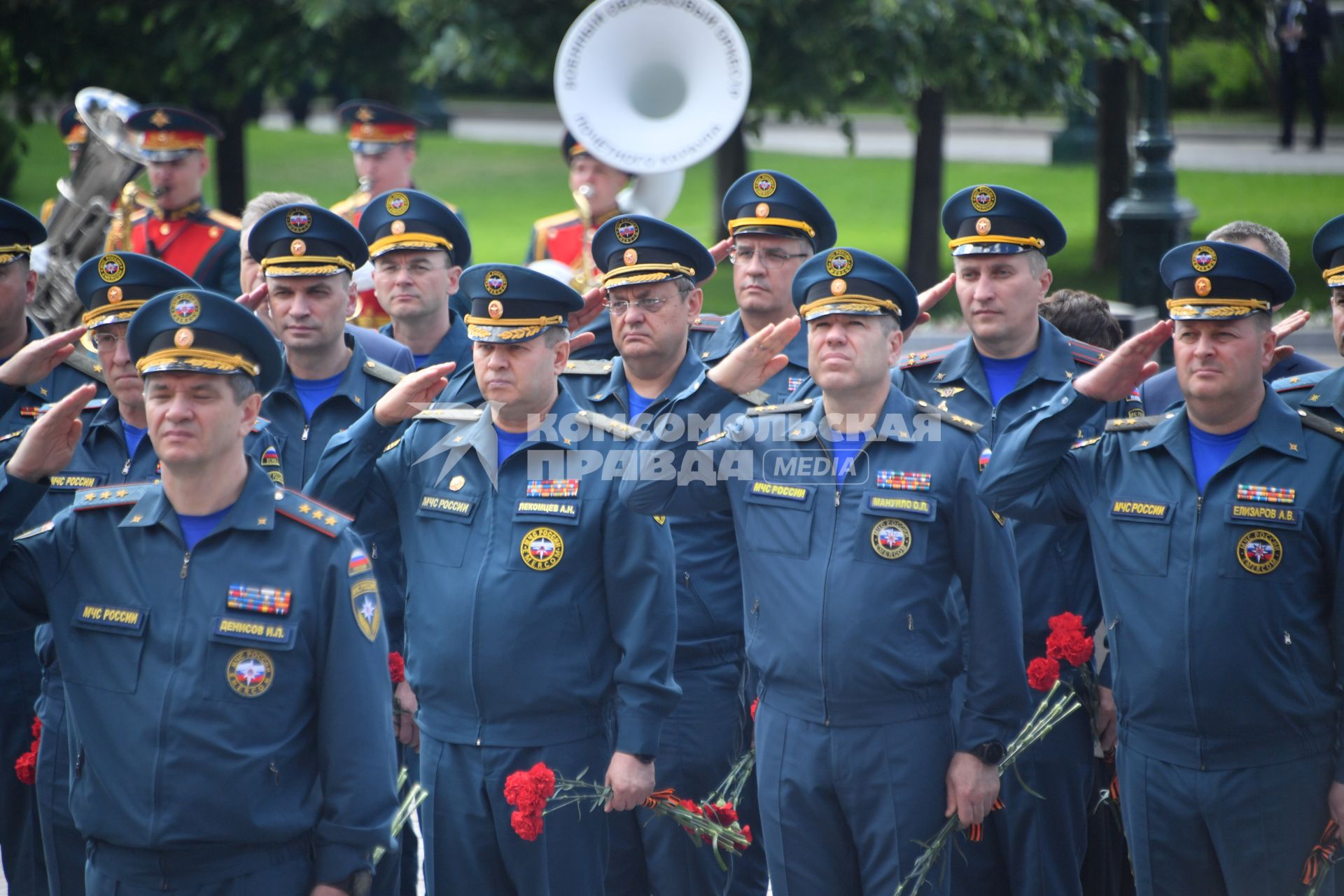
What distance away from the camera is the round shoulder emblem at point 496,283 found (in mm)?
5176

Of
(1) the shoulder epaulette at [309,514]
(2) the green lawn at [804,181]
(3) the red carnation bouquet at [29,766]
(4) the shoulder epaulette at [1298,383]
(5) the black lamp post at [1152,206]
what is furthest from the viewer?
(2) the green lawn at [804,181]

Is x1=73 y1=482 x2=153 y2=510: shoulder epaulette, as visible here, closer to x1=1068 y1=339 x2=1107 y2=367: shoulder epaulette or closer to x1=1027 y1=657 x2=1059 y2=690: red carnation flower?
x1=1027 y1=657 x2=1059 y2=690: red carnation flower

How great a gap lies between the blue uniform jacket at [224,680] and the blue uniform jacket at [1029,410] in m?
2.35

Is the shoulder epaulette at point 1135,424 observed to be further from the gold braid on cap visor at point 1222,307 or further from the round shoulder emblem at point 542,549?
the round shoulder emblem at point 542,549

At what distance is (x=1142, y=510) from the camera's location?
4910mm

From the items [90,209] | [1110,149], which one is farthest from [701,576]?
[1110,149]

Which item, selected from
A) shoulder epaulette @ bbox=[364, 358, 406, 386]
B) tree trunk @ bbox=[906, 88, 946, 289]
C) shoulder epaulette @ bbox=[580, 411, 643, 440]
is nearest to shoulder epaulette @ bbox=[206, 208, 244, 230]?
shoulder epaulette @ bbox=[364, 358, 406, 386]

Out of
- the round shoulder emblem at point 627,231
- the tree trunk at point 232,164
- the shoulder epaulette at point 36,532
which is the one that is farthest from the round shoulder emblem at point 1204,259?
the tree trunk at point 232,164

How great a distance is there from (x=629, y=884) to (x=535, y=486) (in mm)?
1619

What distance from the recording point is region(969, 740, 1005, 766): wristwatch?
16.1 ft

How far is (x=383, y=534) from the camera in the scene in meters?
5.84

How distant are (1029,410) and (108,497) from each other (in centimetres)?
292

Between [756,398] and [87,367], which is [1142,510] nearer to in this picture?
[756,398]

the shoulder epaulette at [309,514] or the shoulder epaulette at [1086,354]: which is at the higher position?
the shoulder epaulette at [1086,354]
